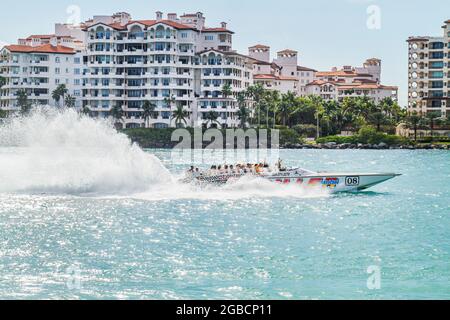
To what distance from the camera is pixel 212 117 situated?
438 ft

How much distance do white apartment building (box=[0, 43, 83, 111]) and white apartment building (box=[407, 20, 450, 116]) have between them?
65718 millimetres

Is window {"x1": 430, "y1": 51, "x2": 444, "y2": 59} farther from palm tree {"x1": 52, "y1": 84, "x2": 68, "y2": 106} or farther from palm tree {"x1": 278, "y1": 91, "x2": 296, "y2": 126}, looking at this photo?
palm tree {"x1": 52, "y1": 84, "x2": 68, "y2": 106}

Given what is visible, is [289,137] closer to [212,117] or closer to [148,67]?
[212,117]

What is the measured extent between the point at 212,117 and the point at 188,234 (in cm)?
10167

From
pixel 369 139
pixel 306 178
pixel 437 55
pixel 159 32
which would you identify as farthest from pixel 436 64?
A: pixel 306 178

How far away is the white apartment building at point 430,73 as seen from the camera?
6019 inches

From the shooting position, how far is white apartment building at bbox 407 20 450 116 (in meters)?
153

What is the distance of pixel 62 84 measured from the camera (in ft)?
471

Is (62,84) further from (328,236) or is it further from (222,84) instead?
(328,236)

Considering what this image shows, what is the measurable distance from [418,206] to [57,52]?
370 feet

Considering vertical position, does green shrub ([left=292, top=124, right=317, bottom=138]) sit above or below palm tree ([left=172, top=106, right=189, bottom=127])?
below
